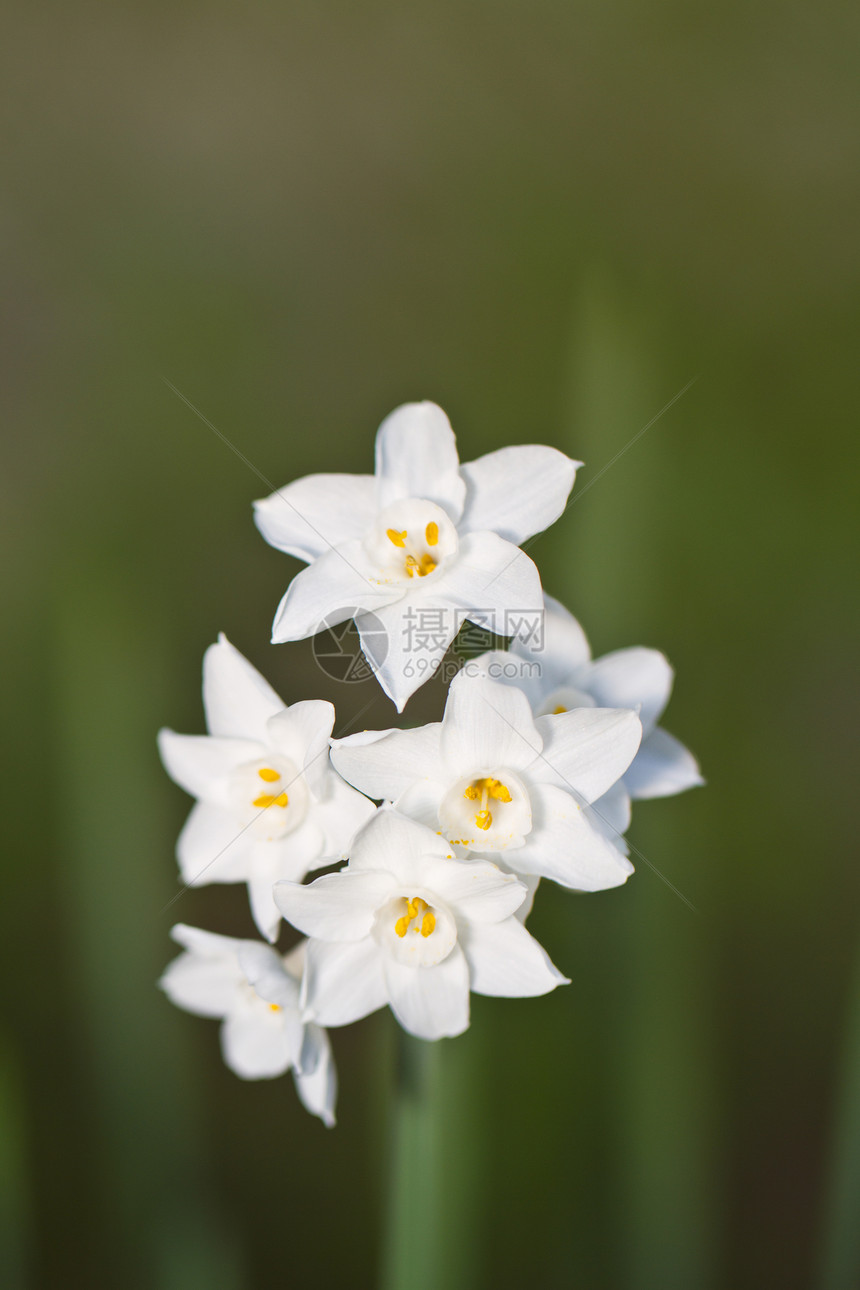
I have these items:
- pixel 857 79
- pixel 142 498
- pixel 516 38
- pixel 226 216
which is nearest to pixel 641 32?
pixel 516 38

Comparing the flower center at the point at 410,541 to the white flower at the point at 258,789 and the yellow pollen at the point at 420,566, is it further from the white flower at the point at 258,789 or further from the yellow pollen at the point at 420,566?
the white flower at the point at 258,789

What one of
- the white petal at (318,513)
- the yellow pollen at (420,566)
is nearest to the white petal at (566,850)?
the yellow pollen at (420,566)

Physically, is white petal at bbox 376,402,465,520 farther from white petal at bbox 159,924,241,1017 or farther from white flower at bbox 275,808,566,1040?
white petal at bbox 159,924,241,1017

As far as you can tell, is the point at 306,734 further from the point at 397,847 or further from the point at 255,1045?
the point at 255,1045

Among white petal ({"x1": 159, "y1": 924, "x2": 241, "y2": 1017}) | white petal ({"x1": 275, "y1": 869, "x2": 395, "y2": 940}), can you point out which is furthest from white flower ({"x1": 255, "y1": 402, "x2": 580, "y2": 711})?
white petal ({"x1": 159, "y1": 924, "x2": 241, "y2": 1017})

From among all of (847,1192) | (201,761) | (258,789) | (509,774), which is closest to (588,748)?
(509,774)
